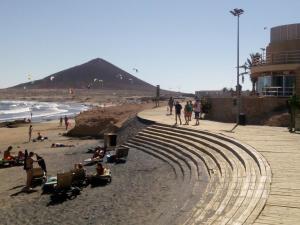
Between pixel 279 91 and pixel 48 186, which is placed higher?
pixel 279 91

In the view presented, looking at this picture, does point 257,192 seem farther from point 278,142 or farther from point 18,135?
point 18,135

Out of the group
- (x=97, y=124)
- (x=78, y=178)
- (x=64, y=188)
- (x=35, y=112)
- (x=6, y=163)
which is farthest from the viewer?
(x=35, y=112)

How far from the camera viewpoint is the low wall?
2411cm

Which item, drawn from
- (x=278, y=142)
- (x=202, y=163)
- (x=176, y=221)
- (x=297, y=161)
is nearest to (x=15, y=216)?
(x=176, y=221)

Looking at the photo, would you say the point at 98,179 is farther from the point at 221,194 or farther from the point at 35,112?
the point at 35,112

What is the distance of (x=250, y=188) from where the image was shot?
9.93 metres

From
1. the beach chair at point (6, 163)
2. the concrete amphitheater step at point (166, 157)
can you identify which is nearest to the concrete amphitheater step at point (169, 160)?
the concrete amphitheater step at point (166, 157)

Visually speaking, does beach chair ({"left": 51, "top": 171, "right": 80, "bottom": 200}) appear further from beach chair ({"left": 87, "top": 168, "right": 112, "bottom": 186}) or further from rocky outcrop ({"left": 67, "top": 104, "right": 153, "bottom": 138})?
rocky outcrop ({"left": 67, "top": 104, "right": 153, "bottom": 138})

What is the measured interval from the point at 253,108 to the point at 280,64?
5.35 m

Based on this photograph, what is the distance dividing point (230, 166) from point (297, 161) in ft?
6.32

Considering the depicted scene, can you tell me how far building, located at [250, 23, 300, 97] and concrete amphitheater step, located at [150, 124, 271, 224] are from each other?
13.7 metres

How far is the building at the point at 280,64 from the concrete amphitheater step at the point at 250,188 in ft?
44.8

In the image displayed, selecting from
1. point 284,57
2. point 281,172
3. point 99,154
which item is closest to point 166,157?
point 99,154

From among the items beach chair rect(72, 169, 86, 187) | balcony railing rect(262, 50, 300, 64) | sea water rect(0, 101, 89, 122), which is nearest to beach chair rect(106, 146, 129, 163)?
beach chair rect(72, 169, 86, 187)
